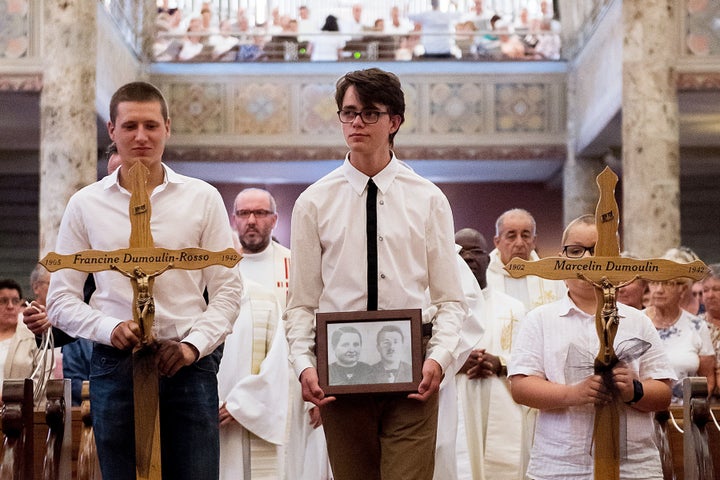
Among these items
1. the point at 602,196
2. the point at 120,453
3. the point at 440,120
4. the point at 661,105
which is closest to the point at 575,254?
the point at 602,196

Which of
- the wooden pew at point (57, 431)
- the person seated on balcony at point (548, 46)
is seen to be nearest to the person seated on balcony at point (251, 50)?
the person seated on balcony at point (548, 46)

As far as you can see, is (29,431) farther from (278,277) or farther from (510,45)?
(510,45)

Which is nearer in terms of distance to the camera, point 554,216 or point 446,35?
point 446,35

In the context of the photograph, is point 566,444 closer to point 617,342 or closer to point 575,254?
point 617,342

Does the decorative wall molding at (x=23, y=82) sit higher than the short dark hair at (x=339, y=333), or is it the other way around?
the decorative wall molding at (x=23, y=82)

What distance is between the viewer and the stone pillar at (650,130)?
12.8 m

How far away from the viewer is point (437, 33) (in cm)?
1772

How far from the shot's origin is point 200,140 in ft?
57.3

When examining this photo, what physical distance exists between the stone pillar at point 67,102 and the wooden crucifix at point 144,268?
9055 mm

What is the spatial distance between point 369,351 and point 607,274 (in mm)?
807

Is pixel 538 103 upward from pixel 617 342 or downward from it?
upward

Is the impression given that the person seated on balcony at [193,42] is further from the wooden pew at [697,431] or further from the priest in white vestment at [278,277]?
the wooden pew at [697,431]

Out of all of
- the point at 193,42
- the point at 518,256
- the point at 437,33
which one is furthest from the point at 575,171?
the point at 518,256

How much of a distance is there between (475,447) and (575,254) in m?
3.36
